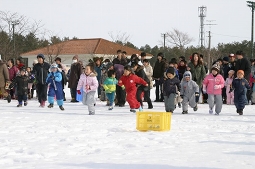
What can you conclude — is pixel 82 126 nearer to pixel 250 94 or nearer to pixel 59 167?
pixel 59 167

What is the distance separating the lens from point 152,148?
777 cm

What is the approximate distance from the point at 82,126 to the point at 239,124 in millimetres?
3862

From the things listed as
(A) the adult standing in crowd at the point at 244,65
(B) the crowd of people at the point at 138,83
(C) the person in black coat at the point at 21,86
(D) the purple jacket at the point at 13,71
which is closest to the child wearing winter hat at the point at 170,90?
(B) the crowd of people at the point at 138,83

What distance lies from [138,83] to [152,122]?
15.3 ft

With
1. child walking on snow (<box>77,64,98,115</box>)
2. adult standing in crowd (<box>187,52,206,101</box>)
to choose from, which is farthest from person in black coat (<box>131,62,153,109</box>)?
adult standing in crowd (<box>187,52,206,101</box>)

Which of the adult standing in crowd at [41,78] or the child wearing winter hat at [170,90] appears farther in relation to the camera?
the adult standing in crowd at [41,78]

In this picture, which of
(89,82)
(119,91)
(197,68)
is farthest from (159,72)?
(89,82)

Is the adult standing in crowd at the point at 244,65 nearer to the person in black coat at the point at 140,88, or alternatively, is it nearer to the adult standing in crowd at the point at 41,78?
the person in black coat at the point at 140,88

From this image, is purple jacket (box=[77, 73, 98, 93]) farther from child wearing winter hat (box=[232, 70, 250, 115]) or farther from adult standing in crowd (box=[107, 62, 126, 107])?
child wearing winter hat (box=[232, 70, 250, 115])

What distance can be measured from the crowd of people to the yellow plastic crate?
384 centimetres

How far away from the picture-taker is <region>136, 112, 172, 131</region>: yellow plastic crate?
10.1 metres

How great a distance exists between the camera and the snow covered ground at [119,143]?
256 inches

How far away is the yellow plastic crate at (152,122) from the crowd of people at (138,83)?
3.84m

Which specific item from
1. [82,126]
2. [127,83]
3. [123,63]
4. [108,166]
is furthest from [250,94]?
[108,166]
